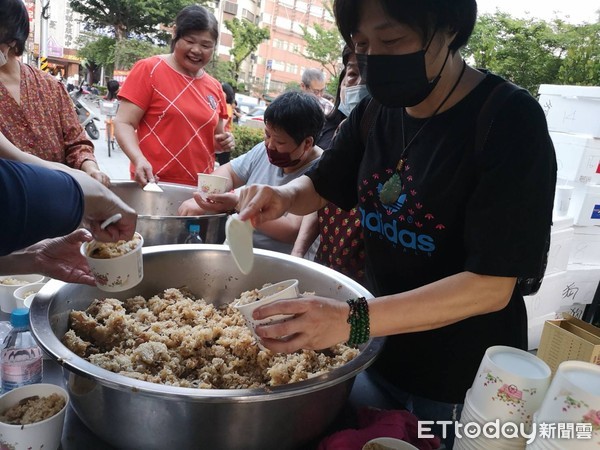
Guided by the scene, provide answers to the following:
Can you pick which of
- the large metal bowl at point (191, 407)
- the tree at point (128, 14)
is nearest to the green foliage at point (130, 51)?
the tree at point (128, 14)

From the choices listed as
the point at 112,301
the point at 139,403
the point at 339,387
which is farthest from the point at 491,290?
the point at 112,301

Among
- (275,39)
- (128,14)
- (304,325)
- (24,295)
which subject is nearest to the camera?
(304,325)

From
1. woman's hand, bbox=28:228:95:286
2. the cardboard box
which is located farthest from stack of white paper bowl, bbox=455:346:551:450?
the cardboard box

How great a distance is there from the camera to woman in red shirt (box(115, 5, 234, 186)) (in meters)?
2.75

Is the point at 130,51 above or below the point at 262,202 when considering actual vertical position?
above

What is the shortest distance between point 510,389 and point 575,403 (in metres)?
0.14

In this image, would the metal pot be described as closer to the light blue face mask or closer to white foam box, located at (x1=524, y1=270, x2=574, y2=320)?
the light blue face mask

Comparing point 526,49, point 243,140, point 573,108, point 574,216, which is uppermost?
point 526,49

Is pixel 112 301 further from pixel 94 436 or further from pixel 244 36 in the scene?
pixel 244 36

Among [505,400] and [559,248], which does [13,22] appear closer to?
[505,400]

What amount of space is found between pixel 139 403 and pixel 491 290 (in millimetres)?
799

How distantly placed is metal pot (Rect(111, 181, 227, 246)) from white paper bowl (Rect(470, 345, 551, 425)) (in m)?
1.22

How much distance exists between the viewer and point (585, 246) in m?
4.04

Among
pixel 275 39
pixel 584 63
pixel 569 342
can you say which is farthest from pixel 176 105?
pixel 275 39
